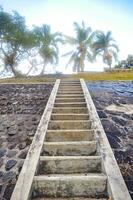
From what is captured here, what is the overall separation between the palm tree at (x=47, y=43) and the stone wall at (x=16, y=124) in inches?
724

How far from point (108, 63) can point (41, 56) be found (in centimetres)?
908

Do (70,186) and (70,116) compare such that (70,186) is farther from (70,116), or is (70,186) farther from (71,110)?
(71,110)

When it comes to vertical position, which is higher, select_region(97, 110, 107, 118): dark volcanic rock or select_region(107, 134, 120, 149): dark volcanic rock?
select_region(97, 110, 107, 118): dark volcanic rock

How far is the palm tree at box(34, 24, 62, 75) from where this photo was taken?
93.5 feet

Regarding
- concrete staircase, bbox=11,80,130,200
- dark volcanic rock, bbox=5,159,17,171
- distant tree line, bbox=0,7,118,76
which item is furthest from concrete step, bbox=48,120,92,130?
distant tree line, bbox=0,7,118,76

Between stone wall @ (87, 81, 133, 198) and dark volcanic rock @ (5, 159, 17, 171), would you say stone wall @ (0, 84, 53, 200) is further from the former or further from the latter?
stone wall @ (87, 81, 133, 198)

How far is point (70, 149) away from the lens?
425 centimetres


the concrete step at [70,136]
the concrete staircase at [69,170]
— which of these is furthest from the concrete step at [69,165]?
the concrete step at [70,136]

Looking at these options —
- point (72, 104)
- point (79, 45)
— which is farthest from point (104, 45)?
point (72, 104)

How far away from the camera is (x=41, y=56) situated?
29047mm

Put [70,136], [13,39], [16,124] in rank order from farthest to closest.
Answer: [13,39]
[16,124]
[70,136]

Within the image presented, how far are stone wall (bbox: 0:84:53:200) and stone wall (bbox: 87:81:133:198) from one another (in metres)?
1.68

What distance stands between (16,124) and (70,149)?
2.26 metres

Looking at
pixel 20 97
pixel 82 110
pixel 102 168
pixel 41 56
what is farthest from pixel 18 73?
pixel 102 168
